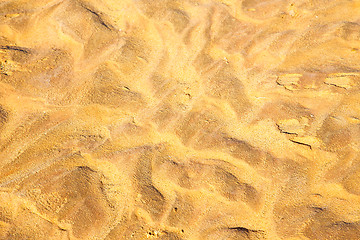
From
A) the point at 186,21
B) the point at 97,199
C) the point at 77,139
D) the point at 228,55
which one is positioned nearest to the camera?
the point at 97,199

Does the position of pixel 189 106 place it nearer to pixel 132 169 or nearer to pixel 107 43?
pixel 132 169

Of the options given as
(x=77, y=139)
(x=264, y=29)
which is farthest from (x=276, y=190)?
(x=264, y=29)

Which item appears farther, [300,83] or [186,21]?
[186,21]

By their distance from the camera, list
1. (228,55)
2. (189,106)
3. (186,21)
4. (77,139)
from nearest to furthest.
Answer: (77,139) < (189,106) < (228,55) < (186,21)

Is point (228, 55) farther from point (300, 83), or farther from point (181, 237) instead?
point (181, 237)

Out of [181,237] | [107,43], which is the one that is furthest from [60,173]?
[107,43]

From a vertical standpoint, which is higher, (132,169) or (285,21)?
(285,21)

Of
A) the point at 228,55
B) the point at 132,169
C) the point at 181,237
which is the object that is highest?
the point at 228,55
